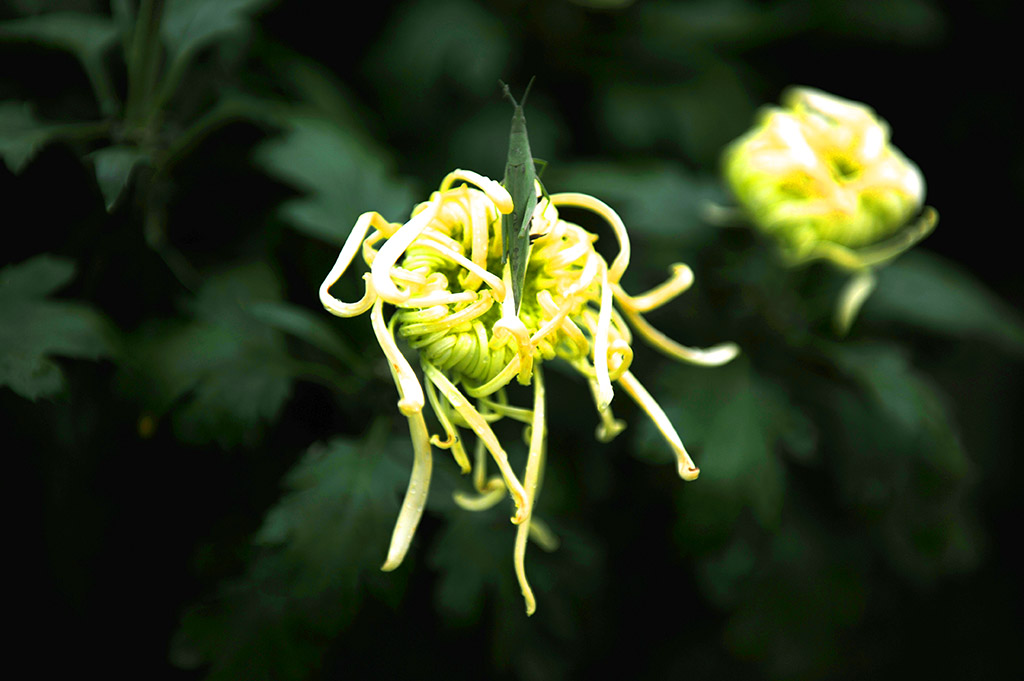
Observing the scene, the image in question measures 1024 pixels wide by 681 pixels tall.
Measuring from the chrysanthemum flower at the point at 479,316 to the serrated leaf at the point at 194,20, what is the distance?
41 centimetres

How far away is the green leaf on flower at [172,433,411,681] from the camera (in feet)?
1.98

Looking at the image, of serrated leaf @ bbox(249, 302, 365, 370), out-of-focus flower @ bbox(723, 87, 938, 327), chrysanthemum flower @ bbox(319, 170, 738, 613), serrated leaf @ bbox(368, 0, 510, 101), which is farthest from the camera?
serrated leaf @ bbox(368, 0, 510, 101)

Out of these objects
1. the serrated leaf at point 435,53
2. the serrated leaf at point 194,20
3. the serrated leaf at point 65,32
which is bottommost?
the serrated leaf at point 435,53

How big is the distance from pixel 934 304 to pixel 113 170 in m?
Result: 1.12

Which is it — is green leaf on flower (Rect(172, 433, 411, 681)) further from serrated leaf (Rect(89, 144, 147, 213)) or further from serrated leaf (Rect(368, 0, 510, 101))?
serrated leaf (Rect(368, 0, 510, 101))

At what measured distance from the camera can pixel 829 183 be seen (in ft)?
2.74

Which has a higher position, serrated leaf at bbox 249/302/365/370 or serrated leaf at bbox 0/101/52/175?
serrated leaf at bbox 0/101/52/175

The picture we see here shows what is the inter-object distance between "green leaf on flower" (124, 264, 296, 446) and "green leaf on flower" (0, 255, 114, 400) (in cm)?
5

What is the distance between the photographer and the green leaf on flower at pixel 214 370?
67 cm

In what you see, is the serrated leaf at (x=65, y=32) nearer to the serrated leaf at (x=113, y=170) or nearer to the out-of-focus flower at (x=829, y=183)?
the serrated leaf at (x=113, y=170)

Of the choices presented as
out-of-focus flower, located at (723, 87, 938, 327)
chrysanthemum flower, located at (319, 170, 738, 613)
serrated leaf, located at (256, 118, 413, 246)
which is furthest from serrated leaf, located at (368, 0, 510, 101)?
chrysanthemum flower, located at (319, 170, 738, 613)

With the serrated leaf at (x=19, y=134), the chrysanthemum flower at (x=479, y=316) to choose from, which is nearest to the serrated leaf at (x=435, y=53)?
the serrated leaf at (x=19, y=134)

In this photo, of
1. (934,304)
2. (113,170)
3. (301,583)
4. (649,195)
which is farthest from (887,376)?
(113,170)

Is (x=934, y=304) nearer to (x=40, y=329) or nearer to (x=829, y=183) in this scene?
(x=829, y=183)
